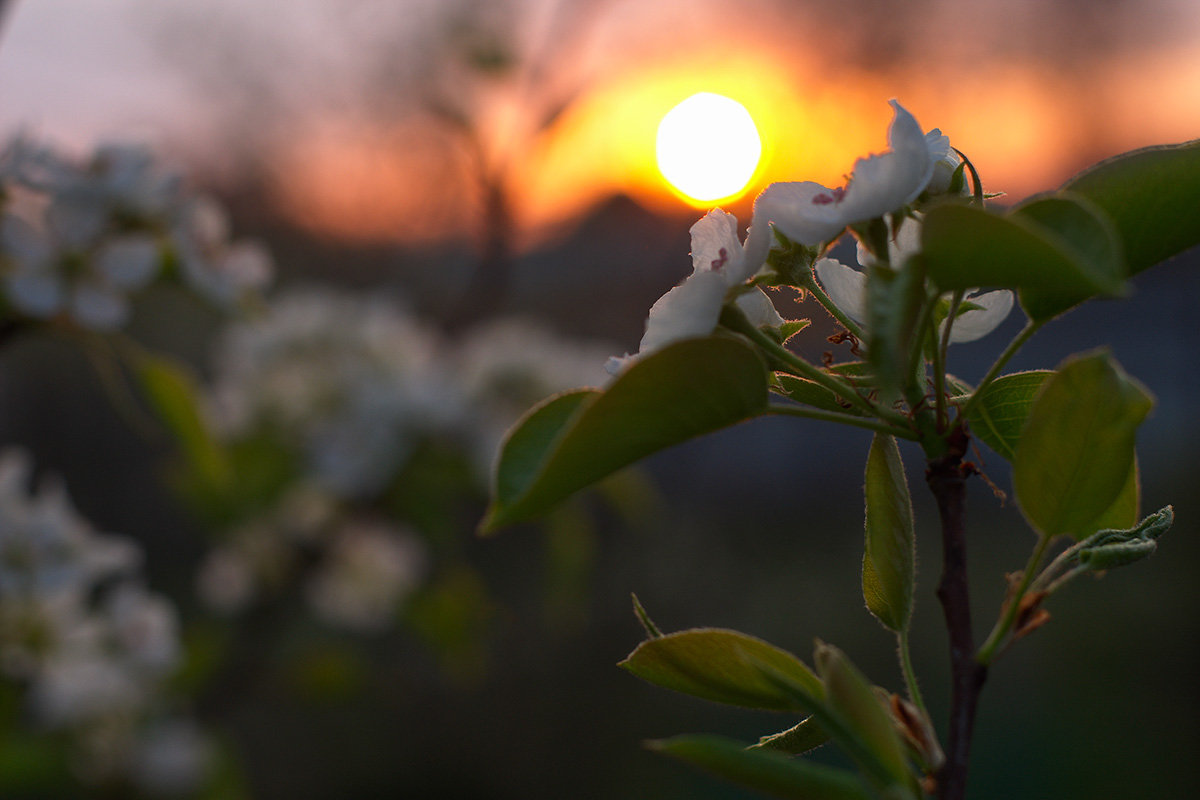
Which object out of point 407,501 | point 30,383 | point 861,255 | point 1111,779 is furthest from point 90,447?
point 861,255

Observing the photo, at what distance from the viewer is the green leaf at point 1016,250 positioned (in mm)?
Result: 175

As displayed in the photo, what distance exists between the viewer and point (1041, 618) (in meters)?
0.26

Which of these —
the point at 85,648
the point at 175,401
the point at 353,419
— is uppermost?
the point at 175,401

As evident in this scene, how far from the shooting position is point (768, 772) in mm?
196

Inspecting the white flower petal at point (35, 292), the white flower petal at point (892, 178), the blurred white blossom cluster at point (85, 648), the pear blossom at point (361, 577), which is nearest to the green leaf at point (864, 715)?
the white flower petal at point (892, 178)

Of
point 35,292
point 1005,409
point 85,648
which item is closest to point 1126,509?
point 1005,409

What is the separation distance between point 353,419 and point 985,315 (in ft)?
3.72

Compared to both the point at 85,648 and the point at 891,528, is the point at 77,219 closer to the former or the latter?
the point at 85,648

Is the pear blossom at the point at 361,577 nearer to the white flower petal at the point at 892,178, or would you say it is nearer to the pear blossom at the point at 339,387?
the pear blossom at the point at 339,387

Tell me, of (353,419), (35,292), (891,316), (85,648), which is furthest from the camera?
(353,419)

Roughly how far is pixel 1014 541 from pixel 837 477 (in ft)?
2.40

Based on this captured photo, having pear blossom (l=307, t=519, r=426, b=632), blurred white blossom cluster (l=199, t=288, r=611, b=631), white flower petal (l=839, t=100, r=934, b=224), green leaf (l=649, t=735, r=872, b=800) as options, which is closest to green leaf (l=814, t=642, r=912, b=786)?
green leaf (l=649, t=735, r=872, b=800)

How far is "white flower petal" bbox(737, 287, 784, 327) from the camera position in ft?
0.85

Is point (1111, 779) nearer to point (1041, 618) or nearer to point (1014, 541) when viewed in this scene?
point (1014, 541)
